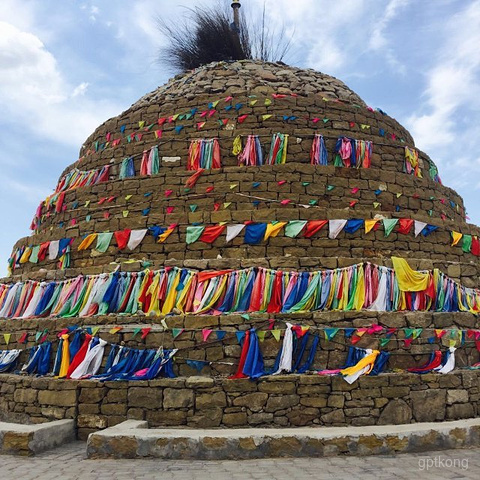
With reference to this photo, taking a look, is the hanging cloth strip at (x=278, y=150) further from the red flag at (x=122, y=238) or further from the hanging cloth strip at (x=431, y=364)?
the hanging cloth strip at (x=431, y=364)

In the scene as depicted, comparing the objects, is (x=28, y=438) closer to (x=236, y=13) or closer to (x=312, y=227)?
(x=312, y=227)

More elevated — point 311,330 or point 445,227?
point 445,227

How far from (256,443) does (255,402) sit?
115cm

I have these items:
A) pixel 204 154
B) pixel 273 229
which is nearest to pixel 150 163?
pixel 204 154

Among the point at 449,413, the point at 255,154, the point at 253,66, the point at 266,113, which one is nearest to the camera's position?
the point at 449,413

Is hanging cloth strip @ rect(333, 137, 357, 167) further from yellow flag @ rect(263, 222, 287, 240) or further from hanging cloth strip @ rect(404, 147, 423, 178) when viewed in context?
yellow flag @ rect(263, 222, 287, 240)

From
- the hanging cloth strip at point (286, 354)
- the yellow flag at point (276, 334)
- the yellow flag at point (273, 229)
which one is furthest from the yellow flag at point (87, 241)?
the hanging cloth strip at point (286, 354)

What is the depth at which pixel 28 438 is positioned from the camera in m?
6.00

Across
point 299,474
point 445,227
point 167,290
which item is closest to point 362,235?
point 445,227

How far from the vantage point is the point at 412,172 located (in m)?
11.7

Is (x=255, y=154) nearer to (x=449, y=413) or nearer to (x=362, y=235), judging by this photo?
(x=362, y=235)

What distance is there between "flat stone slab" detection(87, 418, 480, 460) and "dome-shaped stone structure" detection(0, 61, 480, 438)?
1.01 m

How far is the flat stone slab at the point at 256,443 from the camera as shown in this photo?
5629mm

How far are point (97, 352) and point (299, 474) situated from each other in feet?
12.5
